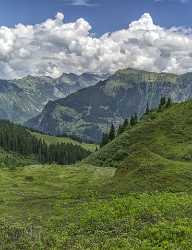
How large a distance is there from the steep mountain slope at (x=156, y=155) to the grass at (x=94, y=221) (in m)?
5.21

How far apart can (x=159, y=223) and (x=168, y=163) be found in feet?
110

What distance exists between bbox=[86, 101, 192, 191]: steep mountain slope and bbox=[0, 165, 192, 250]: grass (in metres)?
5.21

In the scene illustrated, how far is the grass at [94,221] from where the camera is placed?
2839 centimetres

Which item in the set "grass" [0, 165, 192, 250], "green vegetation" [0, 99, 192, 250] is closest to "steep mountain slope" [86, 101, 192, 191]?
"green vegetation" [0, 99, 192, 250]

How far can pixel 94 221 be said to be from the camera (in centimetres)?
3772

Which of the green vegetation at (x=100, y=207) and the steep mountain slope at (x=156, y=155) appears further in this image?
the steep mountain slope at (x=156, y=155)

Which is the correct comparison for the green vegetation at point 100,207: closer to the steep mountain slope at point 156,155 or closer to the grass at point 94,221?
the grass at point 94,221

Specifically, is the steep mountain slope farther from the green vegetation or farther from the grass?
the grass

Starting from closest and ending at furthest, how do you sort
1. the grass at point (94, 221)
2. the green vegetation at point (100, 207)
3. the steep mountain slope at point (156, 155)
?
the grass at point (94, 221) < the green vegetation at point (100, 207) < the steep mountain slope at point (156, 155)

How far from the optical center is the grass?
2839cm

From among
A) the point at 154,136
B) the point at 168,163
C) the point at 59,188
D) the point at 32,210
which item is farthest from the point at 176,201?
the point at 154,136

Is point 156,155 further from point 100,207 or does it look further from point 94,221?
point 94,221

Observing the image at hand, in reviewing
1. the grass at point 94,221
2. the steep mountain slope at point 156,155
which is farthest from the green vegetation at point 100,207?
the steep mountain slope at point 156,155

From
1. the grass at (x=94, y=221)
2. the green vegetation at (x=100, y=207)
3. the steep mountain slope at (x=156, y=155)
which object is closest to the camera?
the grass at (x=94, y=221)
